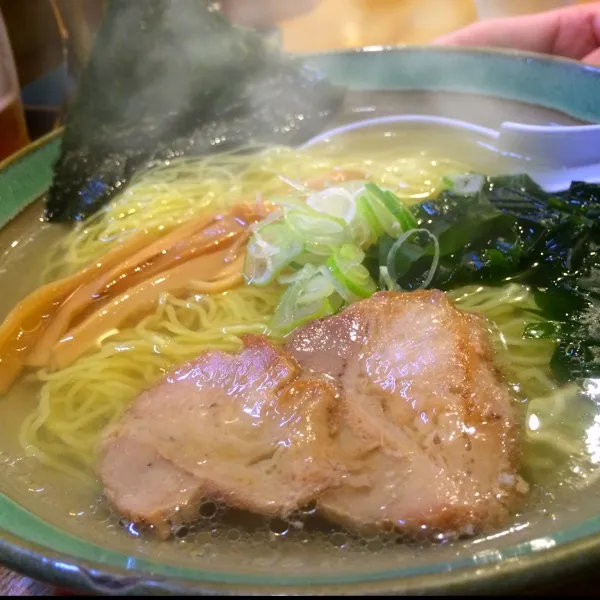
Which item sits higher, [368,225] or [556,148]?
[368,225]

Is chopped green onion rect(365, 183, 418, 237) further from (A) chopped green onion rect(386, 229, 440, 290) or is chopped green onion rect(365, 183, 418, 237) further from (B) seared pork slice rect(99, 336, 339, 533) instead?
(B) seared pork slice rect(99, 336, 339, 533)

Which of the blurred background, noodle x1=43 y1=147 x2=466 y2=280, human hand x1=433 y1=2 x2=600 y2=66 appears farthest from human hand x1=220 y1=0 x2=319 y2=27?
noodle x1=43 y1=147 x2=466 y2=280

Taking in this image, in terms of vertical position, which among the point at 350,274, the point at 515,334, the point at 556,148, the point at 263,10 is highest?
the point at 263,10

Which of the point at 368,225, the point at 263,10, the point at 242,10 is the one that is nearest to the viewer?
the point at 368,225

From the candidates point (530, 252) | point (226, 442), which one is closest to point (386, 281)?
point (530, 252)

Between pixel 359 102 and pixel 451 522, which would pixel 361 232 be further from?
pixel 359 102

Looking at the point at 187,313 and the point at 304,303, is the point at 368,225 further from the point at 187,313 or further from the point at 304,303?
the point at 187,313

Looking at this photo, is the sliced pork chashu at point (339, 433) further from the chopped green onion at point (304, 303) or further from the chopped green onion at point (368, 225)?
the chopped green onion at point (368, 225)
